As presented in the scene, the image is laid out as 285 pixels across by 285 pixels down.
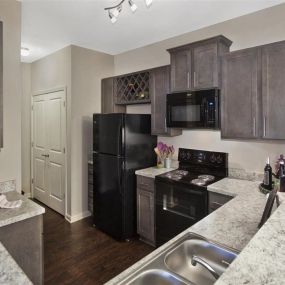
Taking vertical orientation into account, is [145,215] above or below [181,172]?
below

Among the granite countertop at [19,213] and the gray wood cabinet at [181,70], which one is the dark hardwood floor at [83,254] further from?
the gray wood cabinet at [181,70]

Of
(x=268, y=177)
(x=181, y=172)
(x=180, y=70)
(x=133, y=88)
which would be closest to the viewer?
(x=268, y=177)

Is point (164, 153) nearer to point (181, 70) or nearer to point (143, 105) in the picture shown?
point (143, 105)

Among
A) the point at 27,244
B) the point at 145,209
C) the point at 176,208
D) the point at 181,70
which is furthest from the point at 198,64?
the point at 27,244

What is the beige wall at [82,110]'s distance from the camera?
137 inches

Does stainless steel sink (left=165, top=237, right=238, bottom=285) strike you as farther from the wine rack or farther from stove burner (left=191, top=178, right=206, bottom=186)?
the wine rack

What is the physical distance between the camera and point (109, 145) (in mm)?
2973

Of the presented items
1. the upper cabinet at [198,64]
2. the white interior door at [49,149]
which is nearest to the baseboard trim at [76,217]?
the white interior door at [49,149]

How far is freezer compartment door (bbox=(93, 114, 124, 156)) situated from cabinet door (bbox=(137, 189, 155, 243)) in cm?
60

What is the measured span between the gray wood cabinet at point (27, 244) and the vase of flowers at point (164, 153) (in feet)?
5.68

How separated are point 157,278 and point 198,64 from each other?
2214 mm

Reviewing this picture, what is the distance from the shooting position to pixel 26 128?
4488 millimetres

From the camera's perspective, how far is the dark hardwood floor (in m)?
2.29

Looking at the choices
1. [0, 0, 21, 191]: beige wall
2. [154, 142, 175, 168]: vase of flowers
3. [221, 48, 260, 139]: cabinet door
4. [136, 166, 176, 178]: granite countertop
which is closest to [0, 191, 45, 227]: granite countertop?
[0, 0, 21, 191]: beige wall
